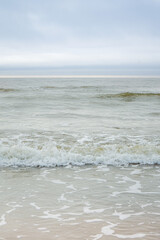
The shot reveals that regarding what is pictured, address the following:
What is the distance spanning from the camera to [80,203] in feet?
14.4

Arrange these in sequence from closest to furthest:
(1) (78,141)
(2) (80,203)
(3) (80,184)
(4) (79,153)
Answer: (2) (80,203) < (3) (80,184) < (4) (79,153) < (1) (78,141)

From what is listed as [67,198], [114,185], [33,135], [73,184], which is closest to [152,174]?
[114,185]

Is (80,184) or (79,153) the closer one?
(80,184)

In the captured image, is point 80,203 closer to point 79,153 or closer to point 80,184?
point 80,184

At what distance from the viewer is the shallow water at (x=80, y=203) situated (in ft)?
11.4

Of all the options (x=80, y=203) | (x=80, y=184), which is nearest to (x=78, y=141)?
(x=80, y=184)

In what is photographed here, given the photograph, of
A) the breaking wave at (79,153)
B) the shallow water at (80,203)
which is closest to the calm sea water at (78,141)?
the breaking wave at (79,153)

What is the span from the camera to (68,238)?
130 inches

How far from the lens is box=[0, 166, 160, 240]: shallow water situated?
3.48m

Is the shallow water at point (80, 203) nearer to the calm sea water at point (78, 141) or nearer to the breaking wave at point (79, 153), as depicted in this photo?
the breaking wave at point (79, 153)

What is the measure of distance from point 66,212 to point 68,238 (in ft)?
2.41

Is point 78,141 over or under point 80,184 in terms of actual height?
over

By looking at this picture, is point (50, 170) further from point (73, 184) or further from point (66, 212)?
point (66, 212)

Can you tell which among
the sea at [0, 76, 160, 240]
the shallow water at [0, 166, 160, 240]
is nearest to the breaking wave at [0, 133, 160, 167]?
the sea at [0, 76, 160, 240]
